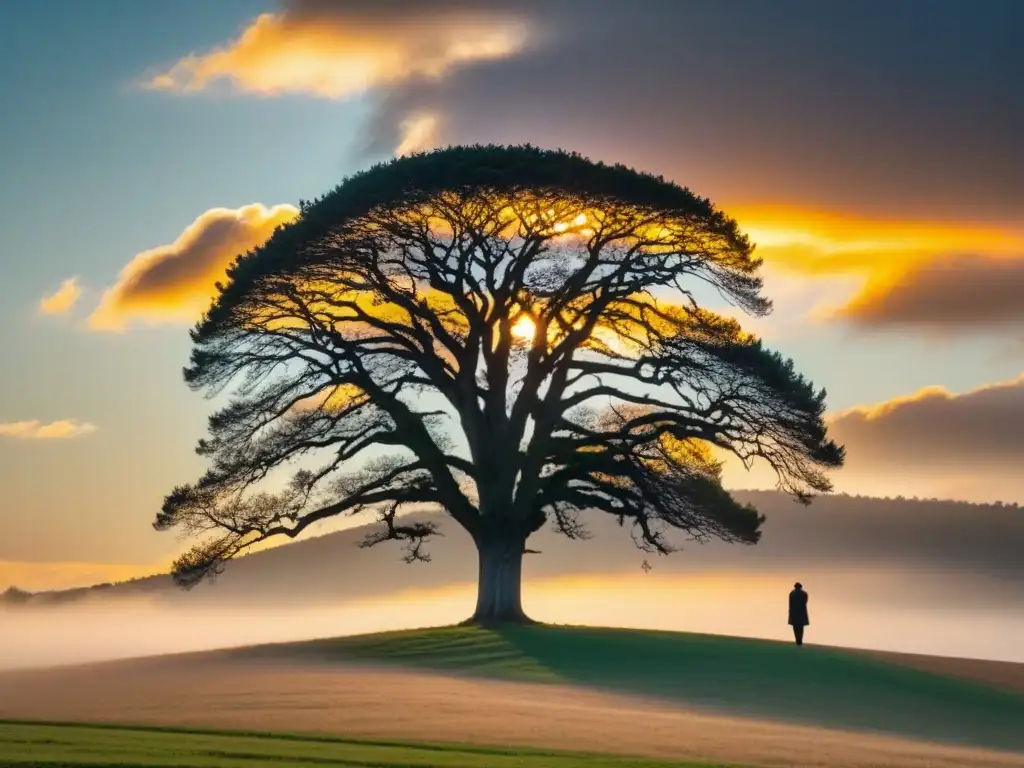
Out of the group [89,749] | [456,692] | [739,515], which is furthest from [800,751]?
[739,515]

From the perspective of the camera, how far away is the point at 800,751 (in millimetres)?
25438

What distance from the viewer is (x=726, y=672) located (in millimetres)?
38188

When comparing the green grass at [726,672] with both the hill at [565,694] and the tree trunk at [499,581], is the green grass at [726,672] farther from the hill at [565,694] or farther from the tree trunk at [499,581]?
the tree trunk at [499,581]

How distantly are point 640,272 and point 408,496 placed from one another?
979 centimetres

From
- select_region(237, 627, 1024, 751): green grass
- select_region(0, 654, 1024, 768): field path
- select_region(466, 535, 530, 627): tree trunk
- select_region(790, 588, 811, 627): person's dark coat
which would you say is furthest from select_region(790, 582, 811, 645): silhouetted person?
select_region(0, 654, 1024, 768): field path

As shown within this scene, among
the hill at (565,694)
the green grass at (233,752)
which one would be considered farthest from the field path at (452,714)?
the green grass at (233,752)

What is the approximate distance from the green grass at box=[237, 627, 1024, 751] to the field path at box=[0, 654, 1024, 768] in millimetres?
2008

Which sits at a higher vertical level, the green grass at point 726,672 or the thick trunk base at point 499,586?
the thick trunk base at point 499,586

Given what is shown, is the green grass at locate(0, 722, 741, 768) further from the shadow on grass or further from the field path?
the shadow on grass

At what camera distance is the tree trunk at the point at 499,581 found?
45.9 meters

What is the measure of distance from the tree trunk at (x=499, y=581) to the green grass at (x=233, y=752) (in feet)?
70.4

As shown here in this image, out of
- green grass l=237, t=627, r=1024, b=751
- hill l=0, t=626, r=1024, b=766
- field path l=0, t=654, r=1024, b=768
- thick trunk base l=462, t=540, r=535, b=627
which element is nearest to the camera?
field path l=0, t=654, r=1024, b=768

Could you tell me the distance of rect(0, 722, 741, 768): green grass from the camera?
2042cm

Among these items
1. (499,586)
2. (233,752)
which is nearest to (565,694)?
(499,586)
